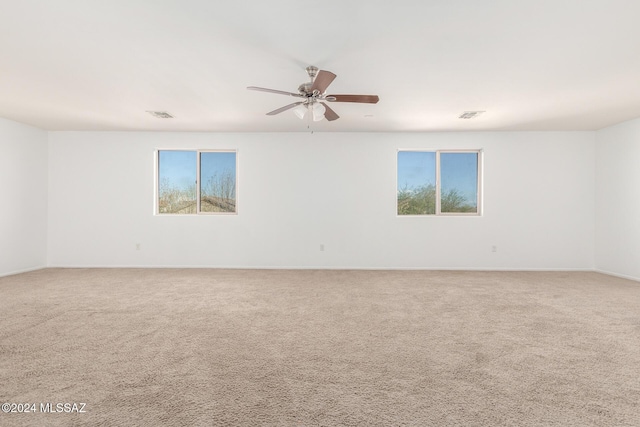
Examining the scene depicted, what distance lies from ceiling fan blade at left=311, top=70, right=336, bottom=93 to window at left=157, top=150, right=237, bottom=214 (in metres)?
3.43

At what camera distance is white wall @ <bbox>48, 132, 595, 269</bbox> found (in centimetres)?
553

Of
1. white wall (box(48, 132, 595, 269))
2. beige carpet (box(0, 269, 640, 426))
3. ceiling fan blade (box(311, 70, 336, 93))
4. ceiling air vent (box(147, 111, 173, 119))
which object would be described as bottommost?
beige carpet (box(0, 269, 640, 426))

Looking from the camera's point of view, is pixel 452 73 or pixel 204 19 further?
pixel 452 73

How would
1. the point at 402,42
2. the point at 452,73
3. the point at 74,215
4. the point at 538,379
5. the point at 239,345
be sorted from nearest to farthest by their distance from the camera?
the point at 538,379
the point at 239,345
the point at 402,42
the point at 452,73
the point at 74,215

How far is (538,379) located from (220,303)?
115 inches

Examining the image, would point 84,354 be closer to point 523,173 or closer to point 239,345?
point 239,345

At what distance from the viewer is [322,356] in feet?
6.96

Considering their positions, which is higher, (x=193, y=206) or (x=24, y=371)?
(x=193, y=206)

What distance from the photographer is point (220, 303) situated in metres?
3.39

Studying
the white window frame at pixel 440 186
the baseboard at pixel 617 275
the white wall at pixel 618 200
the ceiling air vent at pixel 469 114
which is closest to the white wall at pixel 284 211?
the white window frame at pixel 440 186

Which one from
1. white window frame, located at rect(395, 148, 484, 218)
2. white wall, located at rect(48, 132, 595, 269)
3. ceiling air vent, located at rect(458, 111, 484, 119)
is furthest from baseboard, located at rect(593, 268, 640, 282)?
ceiling air vent, located at rect(458, 111, 484, 119)

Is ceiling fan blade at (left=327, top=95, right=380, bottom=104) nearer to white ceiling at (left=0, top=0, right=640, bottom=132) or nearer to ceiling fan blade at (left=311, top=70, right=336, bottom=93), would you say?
ceiling fan blade at (left=311, top=70, right=336, bottom=93)

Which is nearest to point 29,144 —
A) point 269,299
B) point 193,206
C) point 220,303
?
point 193,206

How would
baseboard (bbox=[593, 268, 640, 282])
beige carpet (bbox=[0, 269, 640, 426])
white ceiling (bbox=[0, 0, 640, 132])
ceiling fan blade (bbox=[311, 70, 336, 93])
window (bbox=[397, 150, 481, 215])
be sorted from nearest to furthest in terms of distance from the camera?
beige carpet (bbox=[0, 269, 640, 426]) → white ceiling (bbox=[0, 0, 640, 132]) → ceiling fan blade (bbox=[311, 70, 336, 93]) → baseboard (bbox=[593, 268, 640, 282]) → window (bbox=[397, 150, 481, 215])
